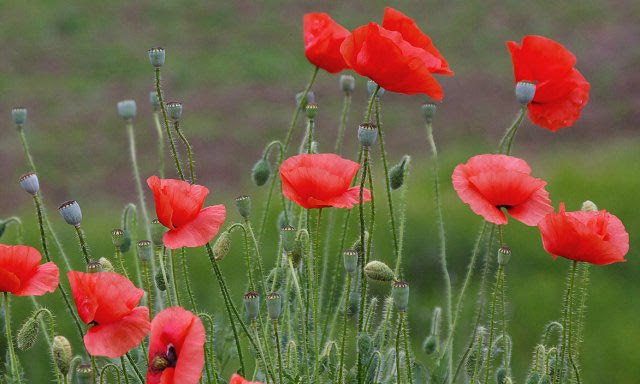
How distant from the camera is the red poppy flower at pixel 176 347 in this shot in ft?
2.34

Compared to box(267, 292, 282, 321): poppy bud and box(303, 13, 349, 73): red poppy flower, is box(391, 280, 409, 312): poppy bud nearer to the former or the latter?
box(267, 292, 282, 321): poppy bud

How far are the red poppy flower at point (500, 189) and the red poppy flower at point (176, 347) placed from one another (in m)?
0.30

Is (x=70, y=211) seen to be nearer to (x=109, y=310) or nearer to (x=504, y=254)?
(x=109, y=310)

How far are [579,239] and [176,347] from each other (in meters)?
0.38

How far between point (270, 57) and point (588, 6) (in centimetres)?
262

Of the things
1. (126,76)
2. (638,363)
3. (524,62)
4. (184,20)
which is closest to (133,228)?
(524,62)

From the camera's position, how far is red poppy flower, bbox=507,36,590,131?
1.09 metres

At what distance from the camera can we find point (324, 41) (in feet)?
3.61

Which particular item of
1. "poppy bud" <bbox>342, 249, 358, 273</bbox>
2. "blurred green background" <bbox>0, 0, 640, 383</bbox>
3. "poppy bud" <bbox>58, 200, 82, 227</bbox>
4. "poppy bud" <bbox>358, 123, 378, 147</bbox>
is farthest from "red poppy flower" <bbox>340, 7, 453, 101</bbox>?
"blurred green background" <bbox>0, 0, 640, 383</bbox>

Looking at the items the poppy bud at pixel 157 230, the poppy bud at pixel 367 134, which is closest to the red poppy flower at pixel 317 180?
the poppy bud at pixel 367 134

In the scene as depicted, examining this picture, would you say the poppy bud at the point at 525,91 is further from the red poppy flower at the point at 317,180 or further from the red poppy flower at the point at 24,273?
the red poppy flower at the point at 24,273

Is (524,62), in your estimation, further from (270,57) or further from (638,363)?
A: (270,57)

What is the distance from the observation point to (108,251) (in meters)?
2.72

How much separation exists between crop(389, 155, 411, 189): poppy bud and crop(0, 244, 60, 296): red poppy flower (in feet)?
1.40
